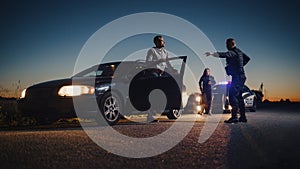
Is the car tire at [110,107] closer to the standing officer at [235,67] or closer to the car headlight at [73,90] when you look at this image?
the car headlight at [73,90]

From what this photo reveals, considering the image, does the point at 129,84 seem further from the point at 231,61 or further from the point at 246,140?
the point at 246,140

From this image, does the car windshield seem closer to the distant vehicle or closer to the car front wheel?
the car front wheel

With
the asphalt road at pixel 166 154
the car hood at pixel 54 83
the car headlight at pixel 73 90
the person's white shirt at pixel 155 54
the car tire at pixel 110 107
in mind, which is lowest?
the asphalt road at pixel 166 154

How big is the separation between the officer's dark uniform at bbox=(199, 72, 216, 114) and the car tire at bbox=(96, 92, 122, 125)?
5.65m

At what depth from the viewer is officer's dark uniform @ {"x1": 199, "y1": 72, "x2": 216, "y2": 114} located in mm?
13367

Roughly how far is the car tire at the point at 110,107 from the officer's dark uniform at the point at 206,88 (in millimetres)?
5648

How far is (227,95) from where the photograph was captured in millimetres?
14281

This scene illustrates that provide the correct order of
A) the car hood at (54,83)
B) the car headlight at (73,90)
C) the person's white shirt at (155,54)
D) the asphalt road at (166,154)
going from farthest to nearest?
1. the person's white shirt at (155,54)
2. the car hood at (54,83)
3. the car headlight at (73,90)
4. the asphalt road at (166,154)

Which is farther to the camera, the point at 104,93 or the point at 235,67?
the point at 235,67

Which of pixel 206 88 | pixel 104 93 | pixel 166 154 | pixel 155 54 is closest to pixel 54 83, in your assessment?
pixel 104 93

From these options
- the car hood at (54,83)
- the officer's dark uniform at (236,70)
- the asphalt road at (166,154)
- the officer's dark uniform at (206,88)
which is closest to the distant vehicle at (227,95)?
the officer's dark uniform at (206,88)

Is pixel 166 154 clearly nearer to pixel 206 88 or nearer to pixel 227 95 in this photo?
pixel 206 88

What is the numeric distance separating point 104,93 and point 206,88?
6.08 meters

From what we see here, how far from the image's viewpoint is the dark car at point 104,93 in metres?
7.86
